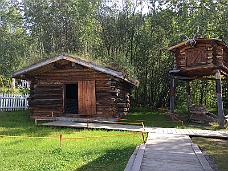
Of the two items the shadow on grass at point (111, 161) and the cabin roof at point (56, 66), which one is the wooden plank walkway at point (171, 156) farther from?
the cabin roof at point (56, 66)

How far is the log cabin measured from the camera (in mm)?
14570

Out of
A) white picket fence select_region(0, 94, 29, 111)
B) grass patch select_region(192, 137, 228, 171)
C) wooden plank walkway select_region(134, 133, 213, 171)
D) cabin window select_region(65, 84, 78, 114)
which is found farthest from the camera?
cabin window select_region(65, 84, 78, 114)

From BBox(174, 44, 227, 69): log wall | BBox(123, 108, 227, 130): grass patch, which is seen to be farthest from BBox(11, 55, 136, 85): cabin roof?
BBox(174, 44, 227, 69): log wall

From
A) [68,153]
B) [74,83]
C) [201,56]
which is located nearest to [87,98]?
[74,83]

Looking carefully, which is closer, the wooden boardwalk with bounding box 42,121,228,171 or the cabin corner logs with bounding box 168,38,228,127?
the wooden boardwalk with bounding box 42,121,228,171

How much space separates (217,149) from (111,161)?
12.7 ft

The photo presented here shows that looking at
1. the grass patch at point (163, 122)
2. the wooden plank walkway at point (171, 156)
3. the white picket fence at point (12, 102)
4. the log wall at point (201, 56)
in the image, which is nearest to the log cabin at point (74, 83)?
the grass patch at point (163, 122)

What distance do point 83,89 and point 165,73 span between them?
32.8 ft

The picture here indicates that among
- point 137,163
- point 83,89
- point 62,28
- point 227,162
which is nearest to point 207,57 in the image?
point 83,89

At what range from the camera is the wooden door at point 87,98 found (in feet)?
48.9

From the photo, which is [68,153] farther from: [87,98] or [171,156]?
[87,98]

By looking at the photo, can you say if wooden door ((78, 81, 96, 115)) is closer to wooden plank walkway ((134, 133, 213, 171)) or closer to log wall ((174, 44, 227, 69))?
log wall ((174, 44, 227, 69))

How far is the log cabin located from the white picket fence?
312cm

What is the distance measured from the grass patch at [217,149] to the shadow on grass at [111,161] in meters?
2.35
